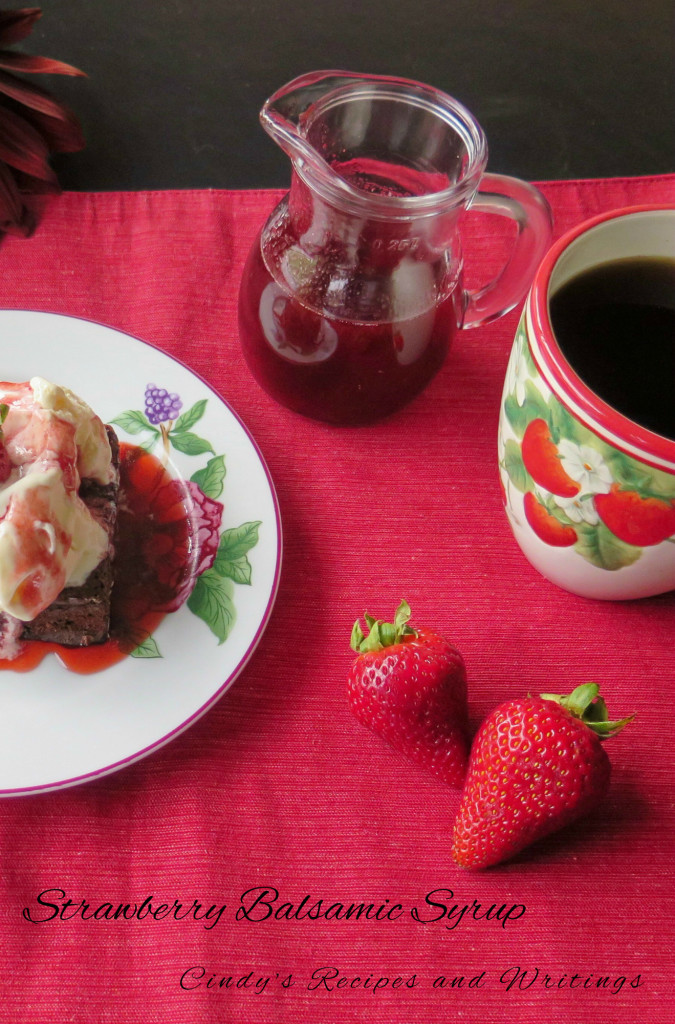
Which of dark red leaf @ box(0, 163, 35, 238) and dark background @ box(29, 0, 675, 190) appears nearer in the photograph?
dark red leaf @ box(0, 163, 35, 238)

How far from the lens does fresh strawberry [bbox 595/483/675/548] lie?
2.77ft

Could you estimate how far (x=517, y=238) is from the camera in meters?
1.06

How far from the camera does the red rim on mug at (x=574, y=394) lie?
2.64ft

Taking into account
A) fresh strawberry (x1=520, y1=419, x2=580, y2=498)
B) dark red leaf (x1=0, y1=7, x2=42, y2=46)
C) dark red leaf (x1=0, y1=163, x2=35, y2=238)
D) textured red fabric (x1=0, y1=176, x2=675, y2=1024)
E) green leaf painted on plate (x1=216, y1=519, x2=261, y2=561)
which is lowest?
textured red fabric (x1=0, y1=176, x2=675, y2=1024)

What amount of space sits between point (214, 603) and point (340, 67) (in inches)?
39.3

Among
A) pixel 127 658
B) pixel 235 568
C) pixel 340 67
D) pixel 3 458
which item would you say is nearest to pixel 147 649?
pixel 127 658

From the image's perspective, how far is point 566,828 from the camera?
2.95ft

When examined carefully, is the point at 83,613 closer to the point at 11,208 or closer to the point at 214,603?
the point at 214,603

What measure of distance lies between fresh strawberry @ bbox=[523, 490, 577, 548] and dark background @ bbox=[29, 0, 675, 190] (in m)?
0.70

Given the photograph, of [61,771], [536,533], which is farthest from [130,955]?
[536,533]

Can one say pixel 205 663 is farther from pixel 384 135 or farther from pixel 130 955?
pixel 384 135

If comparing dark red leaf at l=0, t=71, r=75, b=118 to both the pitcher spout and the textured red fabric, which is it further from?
the pitcher spout

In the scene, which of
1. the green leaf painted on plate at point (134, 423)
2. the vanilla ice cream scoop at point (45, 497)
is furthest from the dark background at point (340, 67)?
the vanilla ice cream scoop at point (45, 497)

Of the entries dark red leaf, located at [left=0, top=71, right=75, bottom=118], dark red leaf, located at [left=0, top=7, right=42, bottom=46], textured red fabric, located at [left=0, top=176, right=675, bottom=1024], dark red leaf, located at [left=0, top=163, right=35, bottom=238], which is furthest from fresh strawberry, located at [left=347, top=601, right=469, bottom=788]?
dark red leaf, located at [left=0, top=7, right=42, bottom=46]
